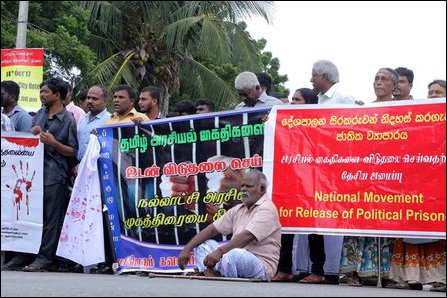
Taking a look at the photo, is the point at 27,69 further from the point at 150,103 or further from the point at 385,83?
the point at 385,83

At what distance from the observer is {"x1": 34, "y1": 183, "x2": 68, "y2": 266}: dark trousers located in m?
11.6

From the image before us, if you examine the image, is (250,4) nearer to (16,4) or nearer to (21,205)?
(16,4)

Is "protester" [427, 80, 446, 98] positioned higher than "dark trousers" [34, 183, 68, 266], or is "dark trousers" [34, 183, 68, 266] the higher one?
"protester" [427, 80, 446, 98]

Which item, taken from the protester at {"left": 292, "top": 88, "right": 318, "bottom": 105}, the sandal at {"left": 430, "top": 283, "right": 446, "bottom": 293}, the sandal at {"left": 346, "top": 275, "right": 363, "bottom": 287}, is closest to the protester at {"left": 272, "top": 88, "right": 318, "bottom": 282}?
the sandal at {"left": 346, "top": 275, "right": 363, "bottom": 287}

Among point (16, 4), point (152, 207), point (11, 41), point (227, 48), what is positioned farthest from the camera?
point (227, 48)

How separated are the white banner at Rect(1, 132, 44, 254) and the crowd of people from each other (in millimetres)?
88

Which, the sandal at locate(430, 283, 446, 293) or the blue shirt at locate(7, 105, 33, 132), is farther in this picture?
the blue shirt at locate(7, 105, 33, 132)

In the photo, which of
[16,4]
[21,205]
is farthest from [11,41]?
[21,205]

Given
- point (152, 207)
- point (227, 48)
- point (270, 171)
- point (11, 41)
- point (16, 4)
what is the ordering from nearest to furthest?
point (270, 171), point (152, 207), point (11, 41), point (16, 4), point (227, 48)

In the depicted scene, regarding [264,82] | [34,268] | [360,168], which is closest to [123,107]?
[264,82]

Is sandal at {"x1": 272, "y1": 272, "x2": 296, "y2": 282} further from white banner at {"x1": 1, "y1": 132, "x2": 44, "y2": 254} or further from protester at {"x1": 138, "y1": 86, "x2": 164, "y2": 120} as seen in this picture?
white banner at {"x1": 1, "y1": 132, "x2": 44, "y2": 254}

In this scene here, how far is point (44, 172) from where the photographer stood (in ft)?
38.5

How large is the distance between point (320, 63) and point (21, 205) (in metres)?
3.51

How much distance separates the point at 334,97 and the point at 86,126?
2.77 m
